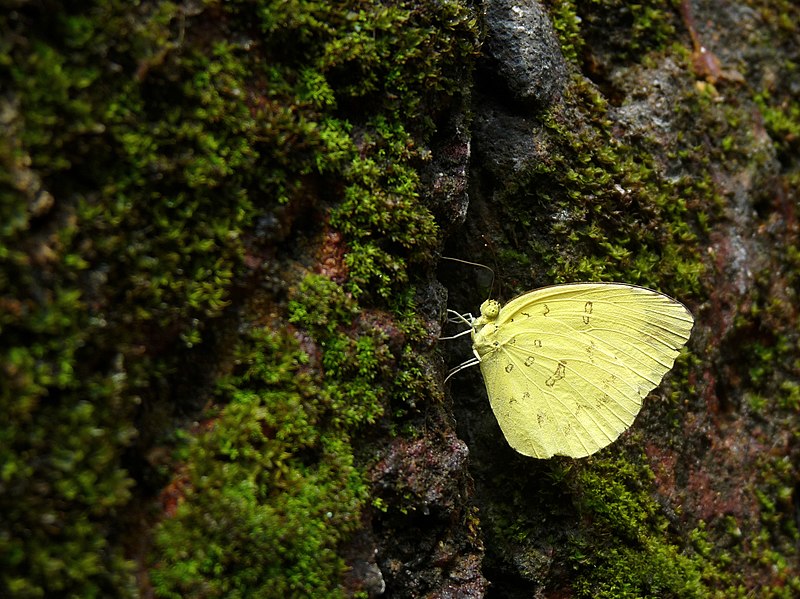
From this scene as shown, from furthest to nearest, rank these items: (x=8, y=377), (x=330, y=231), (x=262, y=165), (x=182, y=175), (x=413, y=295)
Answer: (x=413, y=295) < (x=330, y=231) < (x=262, y=165) < (x=182, y=175) < (x=8, y=377)

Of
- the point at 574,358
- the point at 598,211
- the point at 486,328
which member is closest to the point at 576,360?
the point at 574,358

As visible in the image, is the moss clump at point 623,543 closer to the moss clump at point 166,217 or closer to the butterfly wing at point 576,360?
the butterfly wing at point 576,360

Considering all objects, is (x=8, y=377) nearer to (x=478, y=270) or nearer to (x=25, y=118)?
(x=25, y=118)

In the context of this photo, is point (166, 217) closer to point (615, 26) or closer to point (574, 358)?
point (574, 358)

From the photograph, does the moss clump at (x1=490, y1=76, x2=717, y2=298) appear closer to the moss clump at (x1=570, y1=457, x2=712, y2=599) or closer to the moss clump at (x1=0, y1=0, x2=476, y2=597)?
the moss clump at (x1=0, y1=0, x2=476, y2=597)

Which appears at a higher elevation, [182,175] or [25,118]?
[25,118]

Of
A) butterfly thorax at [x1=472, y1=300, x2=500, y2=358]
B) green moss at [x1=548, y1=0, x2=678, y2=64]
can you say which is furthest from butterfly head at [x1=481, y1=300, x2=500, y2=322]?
green moss at [x1=548, y1=0, x2=678, y2=64]

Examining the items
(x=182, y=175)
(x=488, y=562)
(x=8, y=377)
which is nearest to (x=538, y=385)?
(x=488, y=562)

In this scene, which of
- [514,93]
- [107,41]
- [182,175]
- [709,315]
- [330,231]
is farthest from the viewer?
[709,315]
